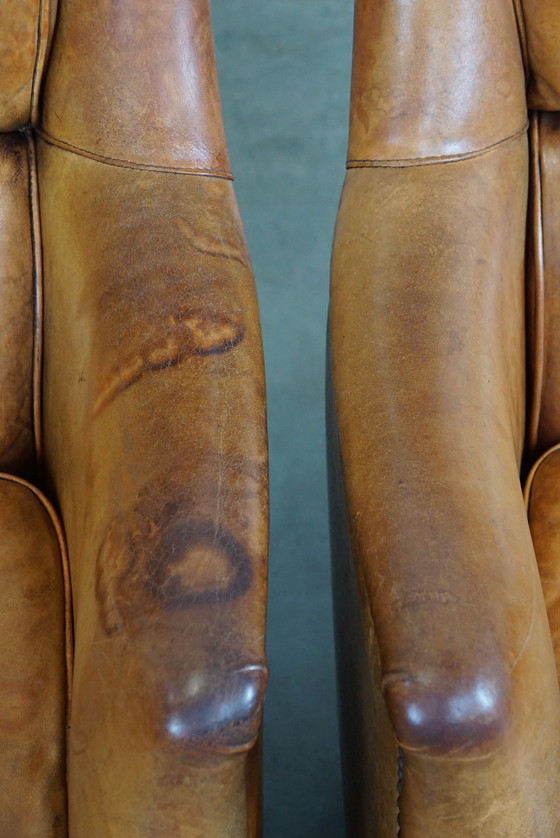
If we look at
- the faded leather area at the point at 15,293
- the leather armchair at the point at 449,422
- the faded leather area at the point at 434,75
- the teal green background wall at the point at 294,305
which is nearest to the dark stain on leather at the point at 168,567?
the leather armchair at the point at 449,422

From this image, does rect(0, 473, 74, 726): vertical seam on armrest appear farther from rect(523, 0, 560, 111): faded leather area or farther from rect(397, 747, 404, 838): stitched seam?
rect(523, 0, 560, 111): faded leather area

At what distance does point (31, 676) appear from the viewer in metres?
0.82

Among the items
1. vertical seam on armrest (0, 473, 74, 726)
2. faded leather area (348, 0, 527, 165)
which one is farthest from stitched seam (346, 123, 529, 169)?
vertical seam on armrest (0, 473, 74, 726)

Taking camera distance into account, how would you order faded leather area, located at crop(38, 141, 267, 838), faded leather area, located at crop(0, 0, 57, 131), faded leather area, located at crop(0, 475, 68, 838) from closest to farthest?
1. faded leather area, located at crop(38, 141, 267, 838)
2. faded leather area, located at crop(0, 475, 68, 838)
3. faded leather area, located at crop(0, 0, 57, 131)

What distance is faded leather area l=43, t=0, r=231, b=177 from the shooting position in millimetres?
899

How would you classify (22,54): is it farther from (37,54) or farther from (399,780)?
(399,780)

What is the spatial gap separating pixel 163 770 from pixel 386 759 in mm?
164

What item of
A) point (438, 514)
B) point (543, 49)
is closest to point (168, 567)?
point (438, 514)

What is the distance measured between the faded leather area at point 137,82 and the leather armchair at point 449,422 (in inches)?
5.9

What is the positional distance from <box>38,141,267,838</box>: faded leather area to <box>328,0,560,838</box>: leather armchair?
9 cm

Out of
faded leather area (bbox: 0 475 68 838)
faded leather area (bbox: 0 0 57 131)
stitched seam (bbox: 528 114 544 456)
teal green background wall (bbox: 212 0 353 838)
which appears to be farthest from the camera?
teal green background wall (bbox: 212 0 353 838)

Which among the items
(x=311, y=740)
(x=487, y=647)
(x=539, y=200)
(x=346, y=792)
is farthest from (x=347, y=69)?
(x=487, y=647)

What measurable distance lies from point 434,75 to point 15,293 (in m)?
0.44

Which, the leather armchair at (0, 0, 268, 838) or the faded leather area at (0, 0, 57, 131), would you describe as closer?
the leather armchair at (0, 0, 268, 838)
